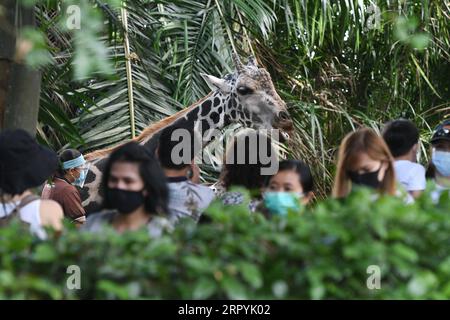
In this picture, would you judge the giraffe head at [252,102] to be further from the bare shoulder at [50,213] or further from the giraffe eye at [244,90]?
the bare shoulder at [50,213]

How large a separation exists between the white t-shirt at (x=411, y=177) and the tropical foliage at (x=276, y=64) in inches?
131

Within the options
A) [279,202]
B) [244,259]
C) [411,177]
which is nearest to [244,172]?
[279,202]

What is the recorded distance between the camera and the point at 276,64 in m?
12.7

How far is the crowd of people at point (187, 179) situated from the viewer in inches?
190

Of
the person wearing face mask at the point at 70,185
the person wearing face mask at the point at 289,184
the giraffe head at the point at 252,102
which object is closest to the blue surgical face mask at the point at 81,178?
the person wearing face mask at the point at 70,185

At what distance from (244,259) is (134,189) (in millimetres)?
1046

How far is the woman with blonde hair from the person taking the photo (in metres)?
5.38

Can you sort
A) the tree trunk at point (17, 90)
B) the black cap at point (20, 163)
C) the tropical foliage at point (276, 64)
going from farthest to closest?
the tropical foliage at point (276, 64), the tree trunk at point (17, 90), the black cap at point (20, 163)

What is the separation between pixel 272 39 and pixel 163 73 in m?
2.35

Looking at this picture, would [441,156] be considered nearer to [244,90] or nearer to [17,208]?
[17,208]

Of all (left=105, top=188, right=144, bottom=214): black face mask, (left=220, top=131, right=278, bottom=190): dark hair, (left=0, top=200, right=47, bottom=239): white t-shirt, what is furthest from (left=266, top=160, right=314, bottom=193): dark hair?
(left=0, top=200, right=47, bottom=239): white t-shirt

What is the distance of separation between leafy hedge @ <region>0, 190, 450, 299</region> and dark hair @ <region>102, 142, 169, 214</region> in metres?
0.75

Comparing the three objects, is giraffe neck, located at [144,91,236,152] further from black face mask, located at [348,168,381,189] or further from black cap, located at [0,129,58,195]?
black cap, located at [0,129,58,195]
